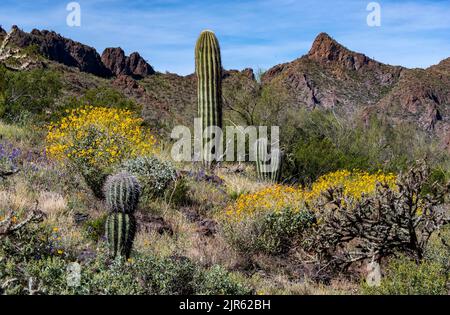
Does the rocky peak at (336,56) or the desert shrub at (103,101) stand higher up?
the rocky peak at (336,56)

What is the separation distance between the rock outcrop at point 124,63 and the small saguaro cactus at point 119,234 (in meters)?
54.1

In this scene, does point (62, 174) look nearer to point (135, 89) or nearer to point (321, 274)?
point (321, 274)

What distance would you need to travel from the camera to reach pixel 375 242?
6.29 meters

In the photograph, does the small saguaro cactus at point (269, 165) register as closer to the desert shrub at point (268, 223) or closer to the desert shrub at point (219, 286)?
the desert shrub at point (268, 223)

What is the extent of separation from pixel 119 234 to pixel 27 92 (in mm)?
10513

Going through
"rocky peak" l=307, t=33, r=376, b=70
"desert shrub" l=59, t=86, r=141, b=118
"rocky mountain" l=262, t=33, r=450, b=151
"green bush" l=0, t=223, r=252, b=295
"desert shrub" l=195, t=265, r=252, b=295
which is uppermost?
"rocky peak" l=307, t=33, r=376, b=70

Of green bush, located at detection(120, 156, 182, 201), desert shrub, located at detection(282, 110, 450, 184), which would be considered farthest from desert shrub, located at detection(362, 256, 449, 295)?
desert shrub, located at detection(282, 110, 450, 184)

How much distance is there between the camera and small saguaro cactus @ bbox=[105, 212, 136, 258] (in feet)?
18.7

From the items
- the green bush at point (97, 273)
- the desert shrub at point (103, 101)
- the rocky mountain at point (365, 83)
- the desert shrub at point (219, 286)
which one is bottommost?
the desert shrub at point (219, 286)

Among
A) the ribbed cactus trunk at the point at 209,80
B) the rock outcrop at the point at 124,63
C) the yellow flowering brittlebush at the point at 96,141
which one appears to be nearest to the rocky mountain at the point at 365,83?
the rock outcrop at the point at 124,63

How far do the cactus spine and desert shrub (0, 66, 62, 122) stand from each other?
26.9 ft

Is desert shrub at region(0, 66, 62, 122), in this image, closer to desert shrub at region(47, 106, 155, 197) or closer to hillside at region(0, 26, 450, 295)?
hillside at region(0, 26, 450, 295)

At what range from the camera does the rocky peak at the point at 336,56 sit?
52344 mm
